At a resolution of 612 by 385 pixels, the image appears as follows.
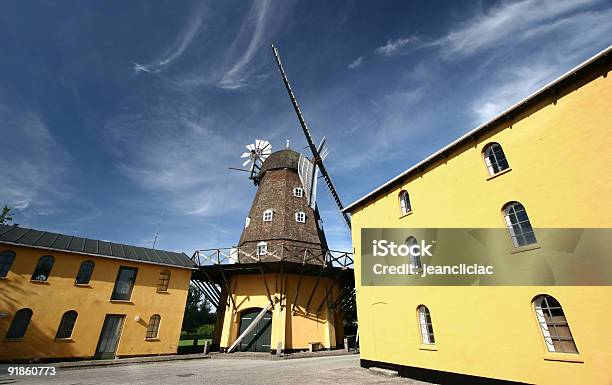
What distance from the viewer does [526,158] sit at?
813cm

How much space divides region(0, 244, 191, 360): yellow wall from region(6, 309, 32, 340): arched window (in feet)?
0.64

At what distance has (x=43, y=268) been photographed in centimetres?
1470

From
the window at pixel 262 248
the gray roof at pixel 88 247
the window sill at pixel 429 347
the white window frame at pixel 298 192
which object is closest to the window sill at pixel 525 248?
the window sill at pixel 429 347

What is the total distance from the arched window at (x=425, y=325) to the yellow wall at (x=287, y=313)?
9.61 metres

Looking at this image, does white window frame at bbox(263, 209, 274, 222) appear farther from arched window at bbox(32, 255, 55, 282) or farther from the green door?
arched window at bbox(32, 255, 55, 282)

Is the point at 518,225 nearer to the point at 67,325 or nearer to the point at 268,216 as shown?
the point at 268,216

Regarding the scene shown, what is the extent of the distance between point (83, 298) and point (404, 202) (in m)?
18.1

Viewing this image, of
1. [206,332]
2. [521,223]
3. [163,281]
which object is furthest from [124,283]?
[206,332]

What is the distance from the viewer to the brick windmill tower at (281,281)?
1747cm

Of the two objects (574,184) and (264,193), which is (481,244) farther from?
(264,193)

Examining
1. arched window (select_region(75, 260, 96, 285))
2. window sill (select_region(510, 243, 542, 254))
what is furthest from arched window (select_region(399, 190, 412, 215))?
arched window (select_region(75, 260, 96, 285))

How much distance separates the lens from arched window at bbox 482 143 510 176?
353 inches

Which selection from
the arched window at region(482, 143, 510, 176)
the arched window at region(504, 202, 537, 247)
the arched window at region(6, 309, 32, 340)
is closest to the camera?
the arched window at region(504, 202, 537, 247)

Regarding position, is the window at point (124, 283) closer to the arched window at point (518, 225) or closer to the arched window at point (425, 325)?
the arched window at point (425, 325)
